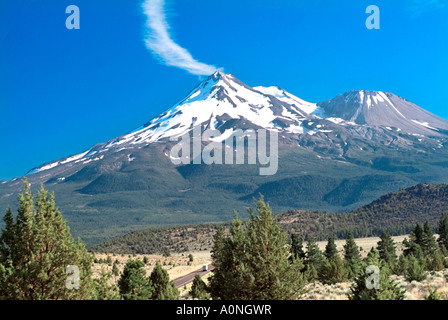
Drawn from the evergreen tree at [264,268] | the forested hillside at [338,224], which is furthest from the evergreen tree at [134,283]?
the forested hillside at [338,224]

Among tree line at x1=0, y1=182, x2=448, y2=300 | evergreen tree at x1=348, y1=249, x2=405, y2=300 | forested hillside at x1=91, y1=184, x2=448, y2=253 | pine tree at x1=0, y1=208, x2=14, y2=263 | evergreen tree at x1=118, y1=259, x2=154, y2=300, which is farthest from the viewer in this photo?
forested hillside at x1=91, y1=184, x2=448, y2=253

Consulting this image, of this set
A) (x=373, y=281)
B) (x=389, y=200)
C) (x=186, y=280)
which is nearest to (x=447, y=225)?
(x=186, y=280)

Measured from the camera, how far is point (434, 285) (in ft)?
87.6

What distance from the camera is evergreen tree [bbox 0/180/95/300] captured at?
14.3m

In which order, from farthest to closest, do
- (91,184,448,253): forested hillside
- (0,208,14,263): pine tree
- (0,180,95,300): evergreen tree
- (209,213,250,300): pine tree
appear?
(91,184,448,253): forested hillside < (209,213,250,300): pine tree < (0,208,14,263): pine tree < (0,180,95,300): evergreen tree

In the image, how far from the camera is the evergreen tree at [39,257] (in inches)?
562

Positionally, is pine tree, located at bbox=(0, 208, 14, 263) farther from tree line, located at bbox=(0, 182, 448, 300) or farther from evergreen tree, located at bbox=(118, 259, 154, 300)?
evergreen tree, located at bbox=(118, 259, 154, 300)

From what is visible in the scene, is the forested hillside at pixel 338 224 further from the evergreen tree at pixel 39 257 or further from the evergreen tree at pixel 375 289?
the evergreen tree at pixel 375 289

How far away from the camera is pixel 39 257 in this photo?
14609mm

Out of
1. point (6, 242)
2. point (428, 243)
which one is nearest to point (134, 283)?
point (6, 242)

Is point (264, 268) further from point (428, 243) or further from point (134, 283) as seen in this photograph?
point (428, 243)

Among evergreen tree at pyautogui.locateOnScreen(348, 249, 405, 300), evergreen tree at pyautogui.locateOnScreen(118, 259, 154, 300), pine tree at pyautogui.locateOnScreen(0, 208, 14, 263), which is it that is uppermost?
pine tree at pyautogui.locateOnScreen(0, 208, 14, 263)

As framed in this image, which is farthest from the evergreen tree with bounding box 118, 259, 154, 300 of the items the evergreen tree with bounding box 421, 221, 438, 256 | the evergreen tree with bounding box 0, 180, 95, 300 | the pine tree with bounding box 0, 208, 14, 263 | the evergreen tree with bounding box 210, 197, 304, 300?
the evergreen tree with bounding box 421, 221, 438, 256

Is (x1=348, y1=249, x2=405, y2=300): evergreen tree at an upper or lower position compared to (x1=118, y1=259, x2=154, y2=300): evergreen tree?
upper
